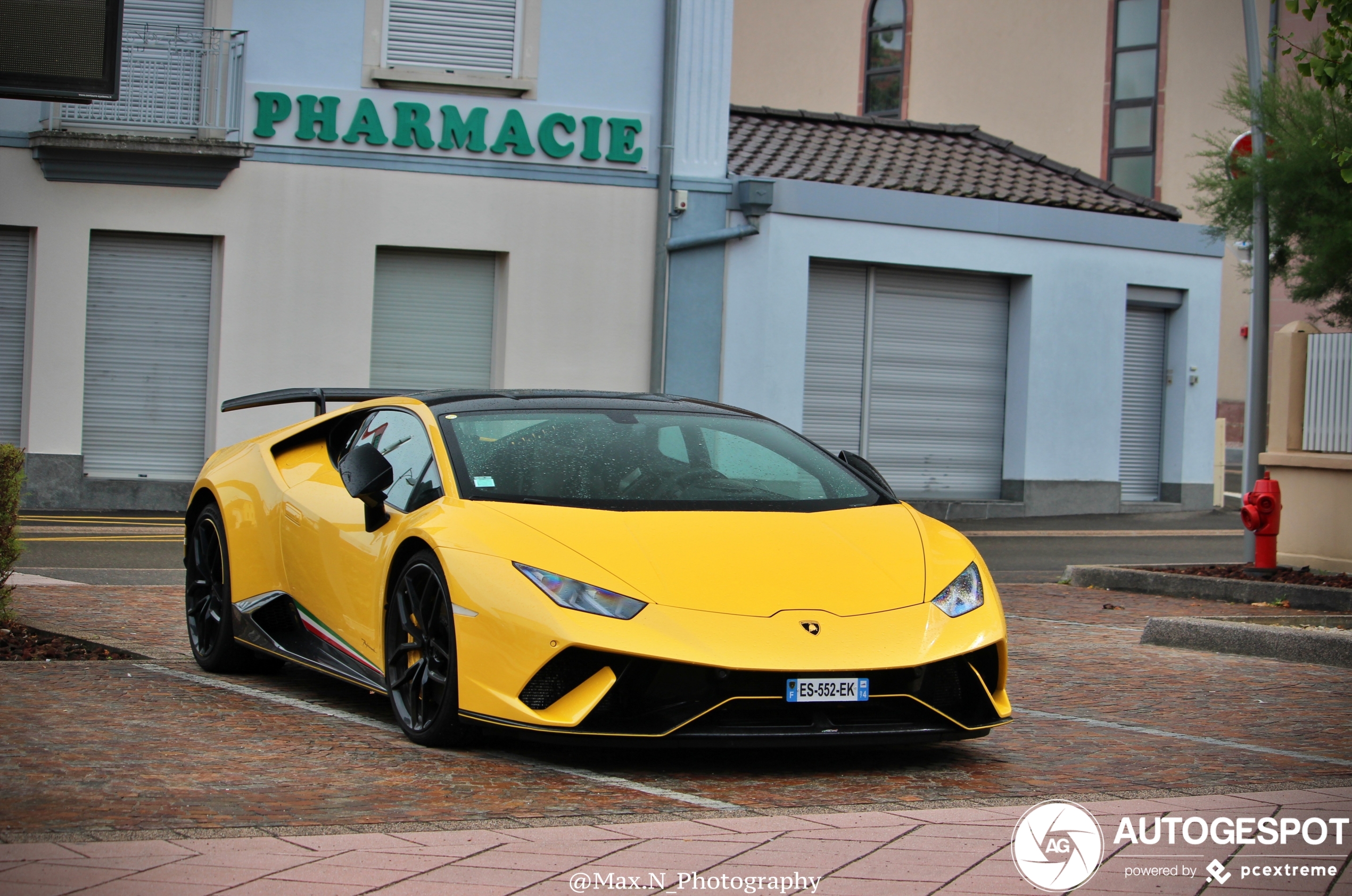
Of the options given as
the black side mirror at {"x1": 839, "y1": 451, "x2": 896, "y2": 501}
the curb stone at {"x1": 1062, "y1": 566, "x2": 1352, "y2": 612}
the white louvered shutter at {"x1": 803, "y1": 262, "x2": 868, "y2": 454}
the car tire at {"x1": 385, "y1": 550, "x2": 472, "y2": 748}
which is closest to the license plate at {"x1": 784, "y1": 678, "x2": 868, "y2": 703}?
the car tire at {"x1": 385, "y1": 550, "x2": 472, "y2": 748}

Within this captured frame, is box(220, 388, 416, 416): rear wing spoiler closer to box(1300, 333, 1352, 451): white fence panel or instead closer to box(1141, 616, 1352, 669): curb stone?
box(1141, 616, 1352, 669): curb stone

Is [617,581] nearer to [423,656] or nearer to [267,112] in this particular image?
[423,656]

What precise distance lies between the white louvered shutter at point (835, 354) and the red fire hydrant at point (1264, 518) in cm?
898

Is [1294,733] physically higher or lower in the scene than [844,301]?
lower

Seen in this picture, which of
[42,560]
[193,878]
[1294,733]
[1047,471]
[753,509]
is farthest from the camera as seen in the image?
[1047,471]

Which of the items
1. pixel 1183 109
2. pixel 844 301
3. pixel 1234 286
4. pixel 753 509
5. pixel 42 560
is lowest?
pixel 42 560

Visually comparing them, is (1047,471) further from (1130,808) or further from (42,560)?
(1130,808)

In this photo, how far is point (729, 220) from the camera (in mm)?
21016

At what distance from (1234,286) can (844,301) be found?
29.2 meters

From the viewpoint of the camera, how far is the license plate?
5.21 metres

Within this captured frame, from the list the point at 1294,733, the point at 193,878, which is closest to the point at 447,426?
the point at 193,878

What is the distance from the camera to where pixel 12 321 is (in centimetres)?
1936

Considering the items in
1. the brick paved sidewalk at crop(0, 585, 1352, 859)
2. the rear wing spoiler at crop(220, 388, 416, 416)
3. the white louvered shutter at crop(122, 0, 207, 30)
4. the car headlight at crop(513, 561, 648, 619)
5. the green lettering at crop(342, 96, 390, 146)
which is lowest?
the brick paved sidewalk at crop(0, 585, 1352, 859)

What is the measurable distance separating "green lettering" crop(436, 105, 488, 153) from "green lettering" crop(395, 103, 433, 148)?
0.23 meters
